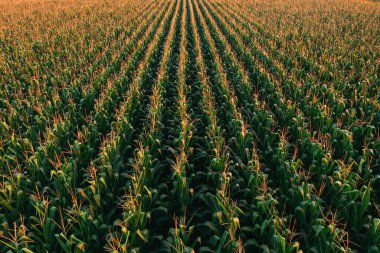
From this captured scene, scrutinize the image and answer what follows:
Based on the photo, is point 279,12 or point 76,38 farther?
point 279,12

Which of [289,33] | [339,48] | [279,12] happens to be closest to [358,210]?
[339,48]

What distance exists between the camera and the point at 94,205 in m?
4.02

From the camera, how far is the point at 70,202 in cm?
425

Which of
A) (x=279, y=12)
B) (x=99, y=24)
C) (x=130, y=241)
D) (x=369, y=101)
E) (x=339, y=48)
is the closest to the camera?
(x=130, y=241)

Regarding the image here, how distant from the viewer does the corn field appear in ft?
12.0

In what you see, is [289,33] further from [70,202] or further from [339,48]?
[70,202]

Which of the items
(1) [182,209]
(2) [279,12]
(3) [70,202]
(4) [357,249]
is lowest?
(2) [279,12]

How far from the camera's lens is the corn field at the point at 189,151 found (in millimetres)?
3664

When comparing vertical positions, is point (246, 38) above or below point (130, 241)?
below

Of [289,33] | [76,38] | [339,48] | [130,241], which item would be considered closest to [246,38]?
[289,33]

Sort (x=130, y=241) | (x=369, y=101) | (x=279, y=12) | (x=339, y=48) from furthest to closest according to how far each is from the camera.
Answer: (x=279, y=12)
(x=339, y=48)
(x=369, y=101)
(x=130, y=241)

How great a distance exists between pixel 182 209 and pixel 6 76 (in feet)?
25.1

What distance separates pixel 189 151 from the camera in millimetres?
5180

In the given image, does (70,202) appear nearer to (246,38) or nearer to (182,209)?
(182,209)
